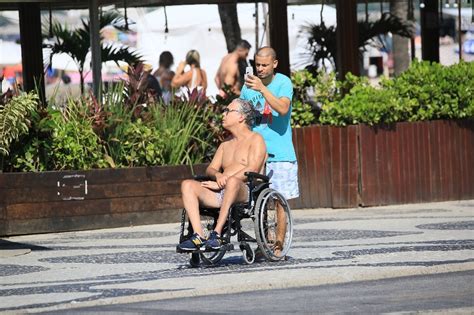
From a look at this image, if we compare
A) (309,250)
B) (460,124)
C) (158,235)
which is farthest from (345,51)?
(309,250)

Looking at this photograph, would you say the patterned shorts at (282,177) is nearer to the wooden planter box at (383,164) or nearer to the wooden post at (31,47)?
the wooden planter box at (383,164)

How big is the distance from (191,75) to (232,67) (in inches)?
20.5

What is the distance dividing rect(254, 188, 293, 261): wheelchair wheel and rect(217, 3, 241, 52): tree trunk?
7.42 metres

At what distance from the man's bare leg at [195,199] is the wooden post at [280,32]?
6.98 m

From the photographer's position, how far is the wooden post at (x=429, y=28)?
1991 cm

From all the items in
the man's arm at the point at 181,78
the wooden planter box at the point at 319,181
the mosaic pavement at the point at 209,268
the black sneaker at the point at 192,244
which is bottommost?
the mosaic pavement at the point at 209,268

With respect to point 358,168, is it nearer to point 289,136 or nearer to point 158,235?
point 158,235

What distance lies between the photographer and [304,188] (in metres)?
16.5

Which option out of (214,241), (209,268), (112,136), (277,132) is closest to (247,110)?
(277,132)

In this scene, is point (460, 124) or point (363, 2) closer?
point (460, 124)

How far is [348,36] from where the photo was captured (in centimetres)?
1817

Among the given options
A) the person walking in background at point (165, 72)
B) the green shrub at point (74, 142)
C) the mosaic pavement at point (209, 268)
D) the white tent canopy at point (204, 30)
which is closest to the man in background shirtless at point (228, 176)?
the mosaic pavement at point (209, 268)

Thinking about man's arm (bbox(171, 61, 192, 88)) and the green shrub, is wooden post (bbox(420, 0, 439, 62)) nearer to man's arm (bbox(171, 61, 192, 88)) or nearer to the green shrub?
man's arm (bbox(171, 61, 192, 88))

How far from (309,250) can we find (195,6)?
6.88 metres
